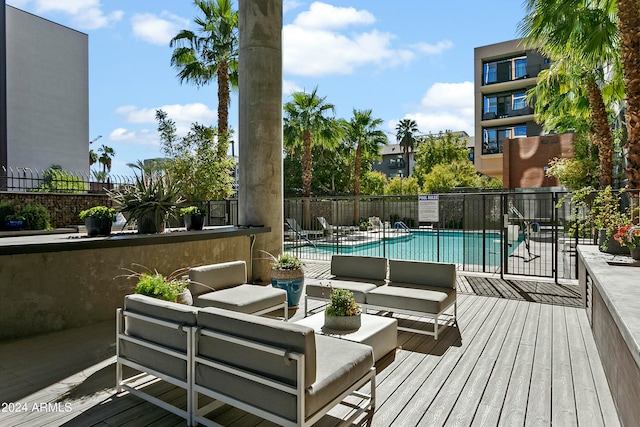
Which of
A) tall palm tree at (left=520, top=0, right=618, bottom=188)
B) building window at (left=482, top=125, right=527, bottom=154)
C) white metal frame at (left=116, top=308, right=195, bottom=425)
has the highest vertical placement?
building window at (left=482, top=125, right=527, bottom=154)

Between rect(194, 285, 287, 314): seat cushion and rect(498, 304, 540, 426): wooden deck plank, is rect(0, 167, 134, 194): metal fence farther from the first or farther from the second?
rect(498, 304, 540, 426): wooden deck plank

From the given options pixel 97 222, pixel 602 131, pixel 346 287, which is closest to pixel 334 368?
pixel 346 287

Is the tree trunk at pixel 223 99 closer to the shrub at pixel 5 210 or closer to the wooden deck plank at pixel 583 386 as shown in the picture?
the shrub at pixel 5 210

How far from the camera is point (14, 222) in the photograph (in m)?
9.43

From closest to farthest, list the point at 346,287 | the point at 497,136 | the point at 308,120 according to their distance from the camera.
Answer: the point at 346,287
the point at 308,120
the point at 497,136

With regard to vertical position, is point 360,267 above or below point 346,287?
above

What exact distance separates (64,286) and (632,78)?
29.4ft

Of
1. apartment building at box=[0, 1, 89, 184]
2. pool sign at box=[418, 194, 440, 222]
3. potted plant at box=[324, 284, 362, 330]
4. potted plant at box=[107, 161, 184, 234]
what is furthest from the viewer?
apartment building at box=[0, 1, 89, 184]

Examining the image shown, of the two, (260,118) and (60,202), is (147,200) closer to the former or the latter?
(260,118)

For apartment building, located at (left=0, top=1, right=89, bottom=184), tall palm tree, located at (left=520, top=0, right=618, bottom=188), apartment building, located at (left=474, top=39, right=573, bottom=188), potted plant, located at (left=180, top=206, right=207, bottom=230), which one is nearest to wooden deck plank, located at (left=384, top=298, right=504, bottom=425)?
potted plant, located at (left=180, top=206, right=207, bottom=230)

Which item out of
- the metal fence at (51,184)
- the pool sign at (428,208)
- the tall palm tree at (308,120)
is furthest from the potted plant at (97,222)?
the tall palm tree at (308,120)

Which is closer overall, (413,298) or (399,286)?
(413,298)

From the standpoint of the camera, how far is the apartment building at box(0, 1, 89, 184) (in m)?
17.4

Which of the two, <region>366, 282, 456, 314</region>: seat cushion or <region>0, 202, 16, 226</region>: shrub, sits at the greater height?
<region>0, 202, 16, 226</region>: shrub
